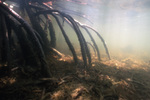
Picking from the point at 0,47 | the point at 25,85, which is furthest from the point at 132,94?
the point at 0,47

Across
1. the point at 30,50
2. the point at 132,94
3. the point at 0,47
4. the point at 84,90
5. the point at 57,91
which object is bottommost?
the point at 132,94

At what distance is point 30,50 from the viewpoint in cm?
277

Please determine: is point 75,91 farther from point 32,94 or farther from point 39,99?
point 32,94

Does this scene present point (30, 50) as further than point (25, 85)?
Yes

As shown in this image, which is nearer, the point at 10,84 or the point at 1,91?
the point at 1,91

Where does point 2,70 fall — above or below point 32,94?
above

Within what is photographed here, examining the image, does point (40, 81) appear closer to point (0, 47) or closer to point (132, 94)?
point (0, 47)

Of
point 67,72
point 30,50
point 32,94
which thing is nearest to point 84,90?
point 67,72

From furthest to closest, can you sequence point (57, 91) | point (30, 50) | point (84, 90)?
point (30, 50) → point (84, 90) → point (57, 91)

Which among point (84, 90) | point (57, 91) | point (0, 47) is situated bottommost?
point (84, 90)

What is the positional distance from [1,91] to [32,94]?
64 cm

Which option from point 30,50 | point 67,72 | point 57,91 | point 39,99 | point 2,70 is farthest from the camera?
point 67,72

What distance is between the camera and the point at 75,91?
6.84 feet

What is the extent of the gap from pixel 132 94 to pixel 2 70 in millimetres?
3897
